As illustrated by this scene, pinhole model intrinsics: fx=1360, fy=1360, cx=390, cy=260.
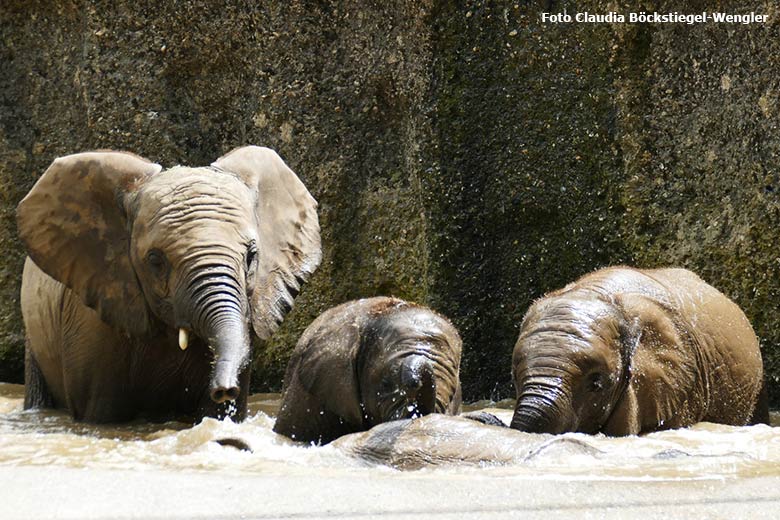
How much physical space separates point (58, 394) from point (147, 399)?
951mm

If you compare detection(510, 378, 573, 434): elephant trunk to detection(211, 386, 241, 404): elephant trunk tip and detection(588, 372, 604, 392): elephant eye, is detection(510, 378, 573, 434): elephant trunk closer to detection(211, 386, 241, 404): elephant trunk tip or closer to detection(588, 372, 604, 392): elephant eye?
detection(588, 372, 604, 392): elephant eye

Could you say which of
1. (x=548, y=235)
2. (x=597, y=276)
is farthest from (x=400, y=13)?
(x=597, y=276)

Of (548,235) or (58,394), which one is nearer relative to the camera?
Answer: (58,394)

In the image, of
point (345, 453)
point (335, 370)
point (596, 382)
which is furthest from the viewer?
point (335, 370)

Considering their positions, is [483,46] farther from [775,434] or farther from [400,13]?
[775,434]

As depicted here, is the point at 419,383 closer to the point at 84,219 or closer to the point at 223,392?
the point at 223,392

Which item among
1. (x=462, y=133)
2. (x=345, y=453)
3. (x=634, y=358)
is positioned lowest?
(x=345, y=453)

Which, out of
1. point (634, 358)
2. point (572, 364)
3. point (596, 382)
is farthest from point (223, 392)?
point (634, 358)

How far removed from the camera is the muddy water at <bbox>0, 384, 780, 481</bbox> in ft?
15.2

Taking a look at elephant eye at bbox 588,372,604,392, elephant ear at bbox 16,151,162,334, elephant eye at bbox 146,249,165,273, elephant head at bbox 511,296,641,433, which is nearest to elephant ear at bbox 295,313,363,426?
elephant head at bbox 511,296,641,433

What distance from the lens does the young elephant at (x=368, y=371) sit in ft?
19.7

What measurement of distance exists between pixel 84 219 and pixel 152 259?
2.28 ft

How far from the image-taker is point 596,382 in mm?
6285

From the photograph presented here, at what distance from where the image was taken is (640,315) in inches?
263
